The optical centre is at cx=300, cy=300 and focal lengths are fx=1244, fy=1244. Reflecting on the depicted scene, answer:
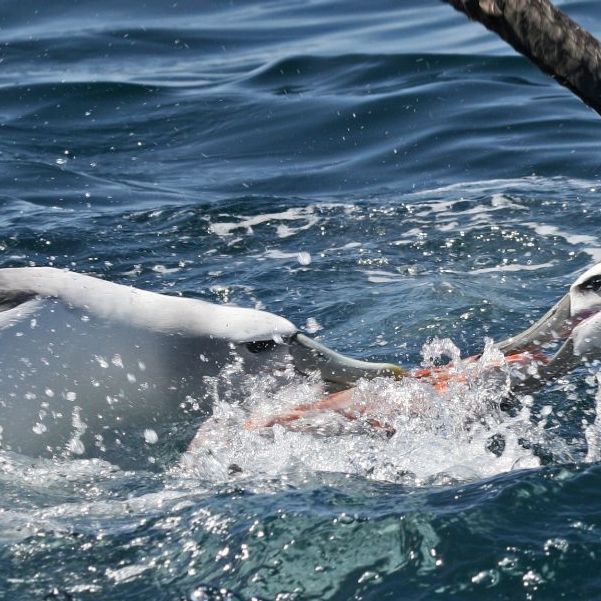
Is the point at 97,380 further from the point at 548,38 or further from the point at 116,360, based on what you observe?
the point at 548,38

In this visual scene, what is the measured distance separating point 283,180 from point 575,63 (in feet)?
19.1

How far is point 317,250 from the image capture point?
24.6 ft

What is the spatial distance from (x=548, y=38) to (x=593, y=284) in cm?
131

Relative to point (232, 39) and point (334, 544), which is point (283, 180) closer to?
point (232, 39)

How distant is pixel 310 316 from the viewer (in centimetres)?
652

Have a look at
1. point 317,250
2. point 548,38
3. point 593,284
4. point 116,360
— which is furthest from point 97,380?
point 317,250

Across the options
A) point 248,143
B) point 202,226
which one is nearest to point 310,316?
point 202,226

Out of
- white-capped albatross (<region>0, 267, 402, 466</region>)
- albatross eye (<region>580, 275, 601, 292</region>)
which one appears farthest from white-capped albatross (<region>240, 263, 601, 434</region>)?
white-capped albatross (<region>0, 267, 402, 466</region>)

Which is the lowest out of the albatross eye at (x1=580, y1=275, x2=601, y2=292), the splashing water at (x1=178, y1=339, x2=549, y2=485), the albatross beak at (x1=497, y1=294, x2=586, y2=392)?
the splashing water at (x1=178, y1=339, x2=549, y2=485)

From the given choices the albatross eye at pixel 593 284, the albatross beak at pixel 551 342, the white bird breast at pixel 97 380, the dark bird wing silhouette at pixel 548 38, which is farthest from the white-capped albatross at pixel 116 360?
the dark bird wing silhouette at pixel 548 38

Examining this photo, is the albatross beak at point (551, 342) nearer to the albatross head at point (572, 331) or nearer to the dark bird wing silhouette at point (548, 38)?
the albatross head at point (572, 331)

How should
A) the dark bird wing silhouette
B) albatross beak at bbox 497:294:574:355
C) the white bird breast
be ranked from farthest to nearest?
albatross beak at bbox 497:294:574:355 < the white bird breast < the dark bird wing silhouette

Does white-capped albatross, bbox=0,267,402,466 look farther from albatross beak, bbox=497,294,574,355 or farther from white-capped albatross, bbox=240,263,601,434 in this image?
albatross beak, bbox=497,294,574,355

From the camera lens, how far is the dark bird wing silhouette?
3484 millimetres
